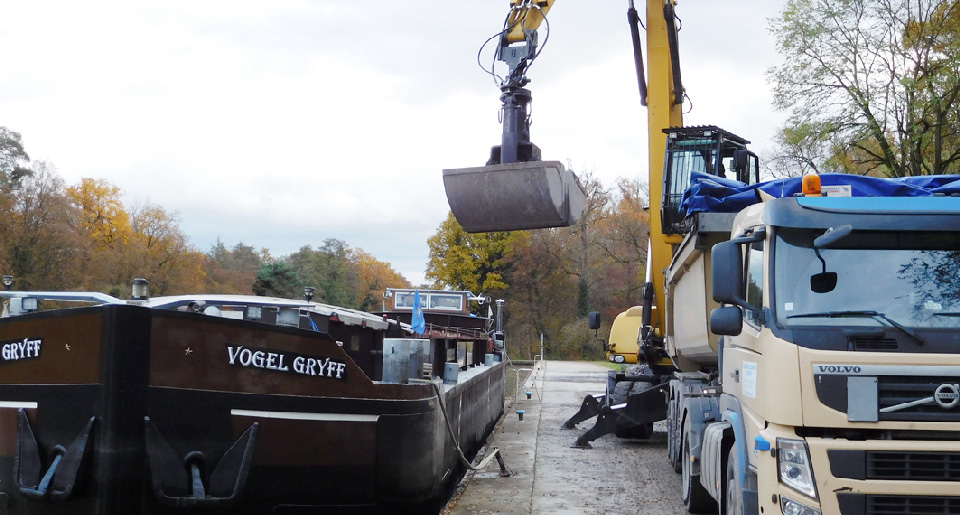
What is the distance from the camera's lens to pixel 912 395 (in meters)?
5.10

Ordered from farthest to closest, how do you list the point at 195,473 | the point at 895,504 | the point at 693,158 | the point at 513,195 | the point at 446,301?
1. the point at 446,301
2. the point at 693,158
3. the point at 513,195
4. the point at 195,473
5. the point at 895,504

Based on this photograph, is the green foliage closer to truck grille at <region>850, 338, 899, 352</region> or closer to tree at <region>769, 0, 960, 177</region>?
tree at <region>769, 0, 960, 177</region>

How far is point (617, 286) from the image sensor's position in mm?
59594

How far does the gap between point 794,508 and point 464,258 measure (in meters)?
49.4

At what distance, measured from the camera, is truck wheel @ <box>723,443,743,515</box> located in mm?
5995

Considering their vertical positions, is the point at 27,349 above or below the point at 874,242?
below

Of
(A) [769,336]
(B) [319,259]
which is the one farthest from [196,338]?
(B) [319,259]

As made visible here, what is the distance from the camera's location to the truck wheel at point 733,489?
5995mm

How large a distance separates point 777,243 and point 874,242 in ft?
1.93

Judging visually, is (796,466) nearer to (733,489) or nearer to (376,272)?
(733,489)

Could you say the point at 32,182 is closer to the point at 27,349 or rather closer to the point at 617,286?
the point at 617,286

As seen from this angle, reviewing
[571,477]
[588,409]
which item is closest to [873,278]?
[571,477]

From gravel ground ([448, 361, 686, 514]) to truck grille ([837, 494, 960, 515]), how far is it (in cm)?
395

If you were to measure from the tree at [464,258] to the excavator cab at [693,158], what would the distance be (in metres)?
41.0
